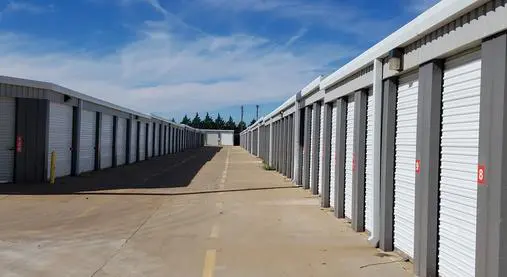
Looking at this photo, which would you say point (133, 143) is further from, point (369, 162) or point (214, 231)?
point (369, 162)

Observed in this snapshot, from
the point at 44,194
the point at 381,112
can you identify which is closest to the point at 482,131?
the point at 381,112

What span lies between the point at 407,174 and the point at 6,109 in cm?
1575

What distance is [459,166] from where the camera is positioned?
21.9ft

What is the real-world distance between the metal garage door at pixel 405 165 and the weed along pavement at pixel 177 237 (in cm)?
39

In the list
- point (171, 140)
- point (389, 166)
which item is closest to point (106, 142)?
point (389, 166)

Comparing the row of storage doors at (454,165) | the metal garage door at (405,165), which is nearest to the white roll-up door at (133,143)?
the metal garage door at (405,165)

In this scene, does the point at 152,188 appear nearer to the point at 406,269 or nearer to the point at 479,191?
the point at 406,269

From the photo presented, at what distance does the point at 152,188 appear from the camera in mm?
19578

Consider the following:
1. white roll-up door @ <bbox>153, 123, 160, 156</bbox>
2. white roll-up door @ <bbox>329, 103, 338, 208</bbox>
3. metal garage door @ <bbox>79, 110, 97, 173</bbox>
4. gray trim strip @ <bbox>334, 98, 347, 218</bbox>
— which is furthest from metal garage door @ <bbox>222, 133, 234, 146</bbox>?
gray trim strip @ <bbox>334, 98, 347, 218</bbox>

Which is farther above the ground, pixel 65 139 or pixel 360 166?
pixel 65 139

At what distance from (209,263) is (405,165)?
10.9ft

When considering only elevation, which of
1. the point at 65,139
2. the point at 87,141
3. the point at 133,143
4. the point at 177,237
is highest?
the point at 65,139

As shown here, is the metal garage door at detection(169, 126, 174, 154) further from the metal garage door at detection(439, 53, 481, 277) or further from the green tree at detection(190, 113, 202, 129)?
the green tree at detection(190, 113, 202, 129)

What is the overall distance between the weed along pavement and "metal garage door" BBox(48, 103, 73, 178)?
4017 mm
